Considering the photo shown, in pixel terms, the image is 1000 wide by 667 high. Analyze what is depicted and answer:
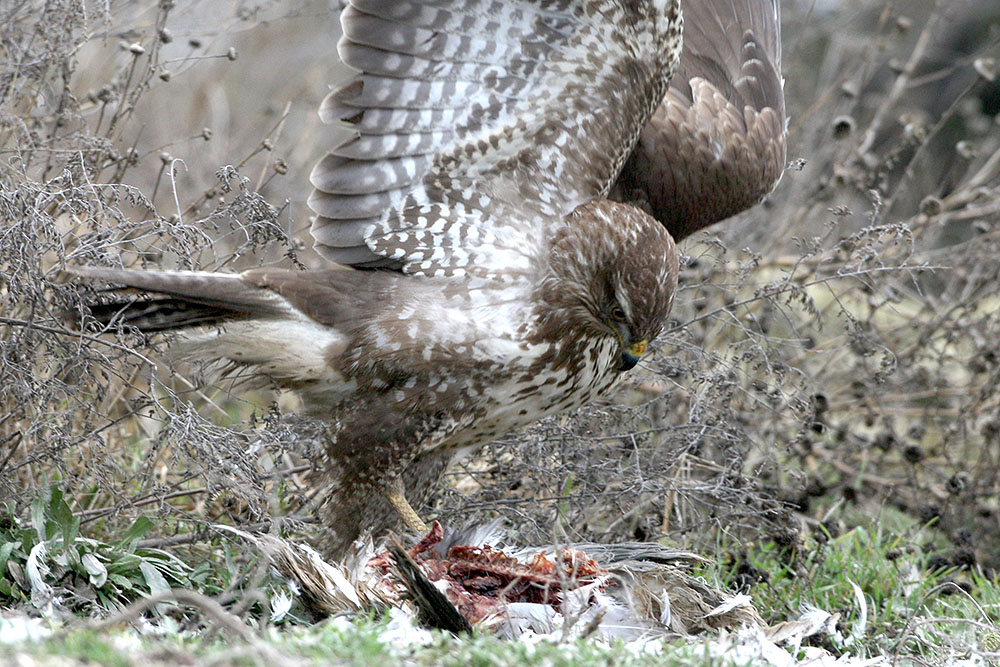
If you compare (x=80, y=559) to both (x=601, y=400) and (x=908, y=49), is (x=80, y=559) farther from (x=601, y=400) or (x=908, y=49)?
(x=908, y=49)

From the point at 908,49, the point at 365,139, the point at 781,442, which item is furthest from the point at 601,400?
the point at 908,49

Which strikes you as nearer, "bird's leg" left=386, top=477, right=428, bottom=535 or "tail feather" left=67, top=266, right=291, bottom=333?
"tail feather" left=67, top=266, right=291, bottom=333

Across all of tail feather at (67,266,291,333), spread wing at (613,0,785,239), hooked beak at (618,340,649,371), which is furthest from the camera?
spread wing at (613,0,785,239)

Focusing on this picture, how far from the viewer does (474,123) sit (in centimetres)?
365

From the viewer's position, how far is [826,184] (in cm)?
554

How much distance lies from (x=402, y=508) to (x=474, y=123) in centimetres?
128

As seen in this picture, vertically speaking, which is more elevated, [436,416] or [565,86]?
[565,86]

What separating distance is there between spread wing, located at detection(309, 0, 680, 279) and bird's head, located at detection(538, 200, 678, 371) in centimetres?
15

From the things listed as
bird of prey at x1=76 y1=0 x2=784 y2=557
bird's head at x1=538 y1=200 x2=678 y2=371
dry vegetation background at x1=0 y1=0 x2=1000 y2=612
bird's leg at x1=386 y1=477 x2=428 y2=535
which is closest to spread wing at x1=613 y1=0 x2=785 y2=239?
dry vegetation background at x1=0 y1=0 x2=1000 y2=612

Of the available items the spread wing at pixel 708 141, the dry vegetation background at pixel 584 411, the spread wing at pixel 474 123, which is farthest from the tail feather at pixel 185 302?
the spread wing at pixel 708 141

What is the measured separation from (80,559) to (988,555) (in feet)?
12.6

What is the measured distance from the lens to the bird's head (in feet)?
11.4

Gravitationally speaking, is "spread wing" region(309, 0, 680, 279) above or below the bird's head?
above

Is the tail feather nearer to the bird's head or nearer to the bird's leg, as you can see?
the bird's leg
